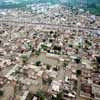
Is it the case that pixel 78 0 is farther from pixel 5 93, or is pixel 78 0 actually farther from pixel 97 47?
pixel 5 93

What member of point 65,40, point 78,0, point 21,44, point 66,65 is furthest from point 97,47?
point 78,0

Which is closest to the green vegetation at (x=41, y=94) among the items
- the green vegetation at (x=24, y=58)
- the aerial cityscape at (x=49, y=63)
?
the aerial cityscape at (x=49, y=63)

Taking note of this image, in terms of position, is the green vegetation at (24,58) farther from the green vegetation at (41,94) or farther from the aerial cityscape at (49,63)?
the green vegetation at (41,94)

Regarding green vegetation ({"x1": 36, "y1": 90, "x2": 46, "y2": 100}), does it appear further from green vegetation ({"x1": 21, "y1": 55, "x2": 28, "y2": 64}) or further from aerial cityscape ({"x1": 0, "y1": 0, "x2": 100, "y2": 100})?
green vegetation ({"x1": 21, "y1": 55, "x2": 28, "y2": 64})

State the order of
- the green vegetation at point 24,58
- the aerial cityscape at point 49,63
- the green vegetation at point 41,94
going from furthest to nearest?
1. the green vegetation at point 24,58
2. the aerial cityscape at point 49,63
3. the green vegetation at point 41,94

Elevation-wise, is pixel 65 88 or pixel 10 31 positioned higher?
pixel 10 31

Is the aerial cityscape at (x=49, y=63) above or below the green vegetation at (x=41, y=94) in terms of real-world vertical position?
above

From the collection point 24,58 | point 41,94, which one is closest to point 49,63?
point 24,58

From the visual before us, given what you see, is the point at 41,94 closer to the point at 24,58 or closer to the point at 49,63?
the point at 49,63

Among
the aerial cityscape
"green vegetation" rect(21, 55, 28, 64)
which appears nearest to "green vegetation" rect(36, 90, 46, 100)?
the aerial cityscape
